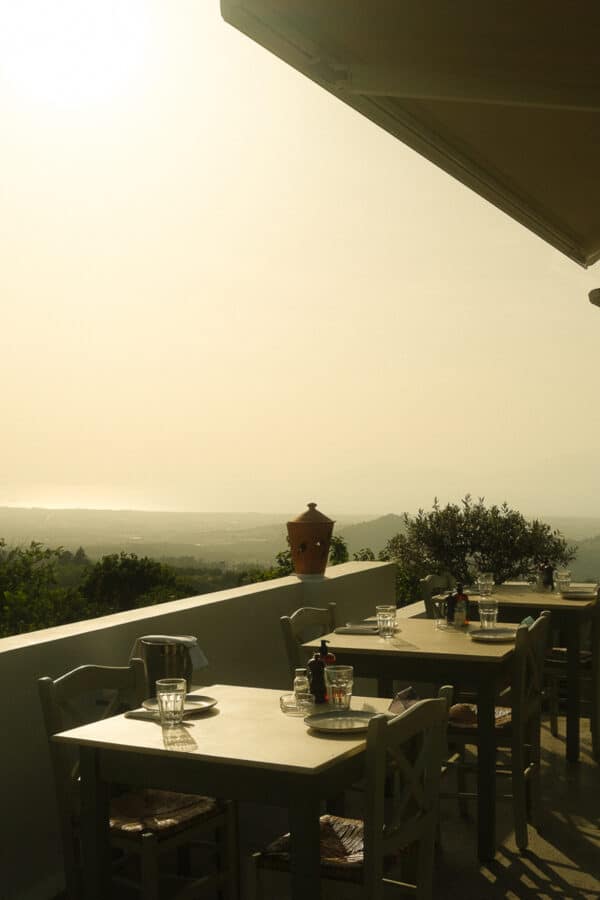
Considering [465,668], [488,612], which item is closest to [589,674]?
[488,612]

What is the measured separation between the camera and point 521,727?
13.9 feet

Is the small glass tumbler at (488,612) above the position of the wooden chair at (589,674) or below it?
above

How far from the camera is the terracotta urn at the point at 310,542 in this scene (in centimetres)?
604

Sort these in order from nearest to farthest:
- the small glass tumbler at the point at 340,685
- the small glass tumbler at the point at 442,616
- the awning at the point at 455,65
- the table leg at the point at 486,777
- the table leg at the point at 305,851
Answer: the awning at the point at 455,65, the table leg at the point at 305,851, the small glass tumbler at the point at 340,685, the table leg at the point at 486,777, the small glass tumbler at the point at 442,616

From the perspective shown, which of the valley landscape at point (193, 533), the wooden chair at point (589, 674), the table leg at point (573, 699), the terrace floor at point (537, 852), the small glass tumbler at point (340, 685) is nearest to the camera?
the small glass tumbler at point (340, 685)

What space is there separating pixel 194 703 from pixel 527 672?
1.76 m

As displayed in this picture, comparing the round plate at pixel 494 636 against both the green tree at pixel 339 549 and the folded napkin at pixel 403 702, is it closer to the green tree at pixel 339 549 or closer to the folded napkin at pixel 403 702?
the folded napkin at pixel 403 702

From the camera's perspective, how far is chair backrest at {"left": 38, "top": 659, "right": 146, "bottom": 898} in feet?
10.3

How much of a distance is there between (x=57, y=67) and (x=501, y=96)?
8.72 meters

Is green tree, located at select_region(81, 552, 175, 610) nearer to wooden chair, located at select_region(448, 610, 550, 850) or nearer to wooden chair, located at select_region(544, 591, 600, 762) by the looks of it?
wooden chair, located at select_region(544, 591, 600, 762)

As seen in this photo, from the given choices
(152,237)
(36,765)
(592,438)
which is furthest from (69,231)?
(36,765)

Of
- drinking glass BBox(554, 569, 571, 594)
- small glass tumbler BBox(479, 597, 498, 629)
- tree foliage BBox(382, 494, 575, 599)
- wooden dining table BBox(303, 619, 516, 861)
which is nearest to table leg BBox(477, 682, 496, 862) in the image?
wooden dining table BBox(303, 619, 516, 861)

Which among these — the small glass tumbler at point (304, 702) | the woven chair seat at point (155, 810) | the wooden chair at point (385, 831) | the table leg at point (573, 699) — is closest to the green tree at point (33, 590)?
the table leg at point (573, 699)

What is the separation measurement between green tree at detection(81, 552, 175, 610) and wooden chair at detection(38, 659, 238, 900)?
4.85 meters
